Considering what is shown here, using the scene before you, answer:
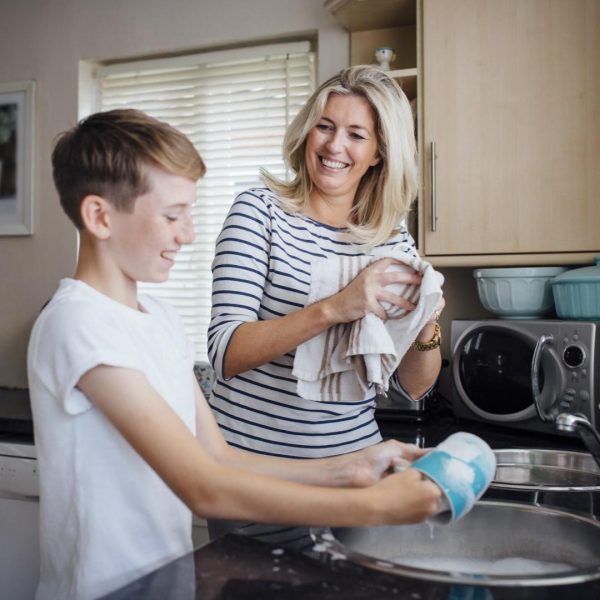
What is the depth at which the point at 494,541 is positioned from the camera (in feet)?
3.49

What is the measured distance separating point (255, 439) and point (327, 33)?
1.63 metres

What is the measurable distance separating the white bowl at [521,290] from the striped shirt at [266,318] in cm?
76

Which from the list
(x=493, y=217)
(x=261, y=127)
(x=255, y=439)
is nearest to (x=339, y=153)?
(x=255, y=439)

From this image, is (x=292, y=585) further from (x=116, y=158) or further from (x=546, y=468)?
(x=546, y=468)

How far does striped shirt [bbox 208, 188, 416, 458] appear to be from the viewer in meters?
1.31

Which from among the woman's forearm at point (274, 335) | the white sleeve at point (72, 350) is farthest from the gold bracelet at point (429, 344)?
the white sleeve at point (72, 350)

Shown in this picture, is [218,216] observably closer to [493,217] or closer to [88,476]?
[493,217]

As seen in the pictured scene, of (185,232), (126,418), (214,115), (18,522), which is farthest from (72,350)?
(214,115)

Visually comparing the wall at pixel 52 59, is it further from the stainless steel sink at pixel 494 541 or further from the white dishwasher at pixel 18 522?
the stainless steel sink at pixel 494 541

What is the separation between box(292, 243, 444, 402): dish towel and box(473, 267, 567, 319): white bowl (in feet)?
2.61

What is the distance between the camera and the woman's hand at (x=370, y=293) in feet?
3.92

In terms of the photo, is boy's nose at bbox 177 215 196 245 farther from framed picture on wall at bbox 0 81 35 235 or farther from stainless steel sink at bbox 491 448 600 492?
framed picture on wall at bbox 0 81 35 235

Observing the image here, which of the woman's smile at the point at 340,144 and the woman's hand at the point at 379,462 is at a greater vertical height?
the woman's smile at the point at 340,144

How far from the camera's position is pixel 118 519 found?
0.82m
